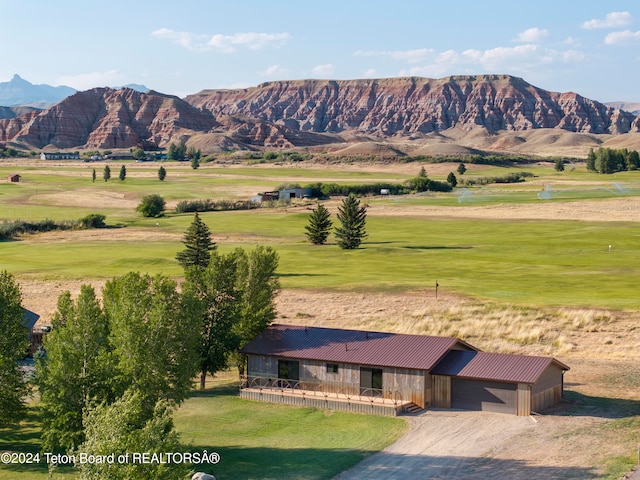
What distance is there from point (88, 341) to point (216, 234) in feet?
238

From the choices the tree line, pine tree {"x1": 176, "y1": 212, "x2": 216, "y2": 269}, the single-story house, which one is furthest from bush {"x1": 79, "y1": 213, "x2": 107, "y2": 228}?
the tree line

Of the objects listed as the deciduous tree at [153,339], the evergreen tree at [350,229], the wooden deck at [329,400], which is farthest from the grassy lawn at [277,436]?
the evergreen tree at [350,229]

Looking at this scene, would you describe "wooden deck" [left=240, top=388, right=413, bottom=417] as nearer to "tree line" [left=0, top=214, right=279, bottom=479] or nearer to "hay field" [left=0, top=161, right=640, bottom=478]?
"tree line" [left=0, top=214, right=279, bottom=479]

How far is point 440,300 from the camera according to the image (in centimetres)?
6625

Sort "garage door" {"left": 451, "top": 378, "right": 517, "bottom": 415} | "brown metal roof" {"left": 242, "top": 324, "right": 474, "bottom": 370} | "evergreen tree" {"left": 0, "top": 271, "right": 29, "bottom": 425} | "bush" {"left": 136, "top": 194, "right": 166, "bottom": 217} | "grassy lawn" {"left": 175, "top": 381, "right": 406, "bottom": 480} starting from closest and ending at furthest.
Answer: "grassy lawn" {"left": 175, "top": 381, "right": 406, "bottom": 480}
"evergreen tree" {"left": 0, "top": 271, "right": 29, "bottom": 425}
"garage door" {"left": 451, "top": 378, "right": 517, "bottom": 415}
"brown metal roof" {"left": 242, "top": 324, "right": 474, "bottom": 370}
"bush" {"left": 136, "top": 194, "right": 166, "bottom": 217}

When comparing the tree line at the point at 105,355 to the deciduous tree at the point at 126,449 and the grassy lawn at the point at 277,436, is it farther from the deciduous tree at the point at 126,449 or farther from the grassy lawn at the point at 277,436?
the deciduous tree at the point at 126,449

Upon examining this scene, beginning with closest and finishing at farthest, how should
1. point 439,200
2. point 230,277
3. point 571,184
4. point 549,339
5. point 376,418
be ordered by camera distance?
1. point 376,418
2. point 230,277
3. point 549,339
4. point 439,200
5. point 571,184

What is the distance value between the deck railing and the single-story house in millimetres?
46

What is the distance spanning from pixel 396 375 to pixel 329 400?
3264 millimetres

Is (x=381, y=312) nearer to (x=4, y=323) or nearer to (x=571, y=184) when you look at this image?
(x=4, y=323)

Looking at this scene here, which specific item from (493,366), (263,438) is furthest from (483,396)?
(263,438)

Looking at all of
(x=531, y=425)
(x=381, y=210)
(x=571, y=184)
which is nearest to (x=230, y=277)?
(x=531, y=425)

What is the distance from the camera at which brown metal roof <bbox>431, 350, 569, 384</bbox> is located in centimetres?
4109

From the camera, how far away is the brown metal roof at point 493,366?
41094 millimetres
